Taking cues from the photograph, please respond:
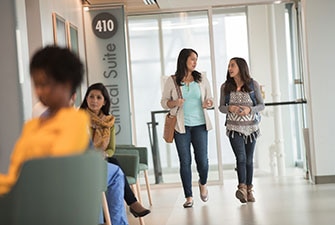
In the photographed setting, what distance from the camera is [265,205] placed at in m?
6.86

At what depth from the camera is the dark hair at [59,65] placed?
8.98ft

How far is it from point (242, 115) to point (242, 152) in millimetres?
389

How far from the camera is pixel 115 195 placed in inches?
213

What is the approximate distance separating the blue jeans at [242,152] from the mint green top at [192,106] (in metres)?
0.39

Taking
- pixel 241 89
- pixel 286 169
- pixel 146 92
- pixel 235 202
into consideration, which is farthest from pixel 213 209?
pixel 286 169

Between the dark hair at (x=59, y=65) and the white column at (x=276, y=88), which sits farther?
the white column at (x=276, y=88)

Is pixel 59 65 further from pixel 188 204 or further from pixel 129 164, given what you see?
pixel 188 204

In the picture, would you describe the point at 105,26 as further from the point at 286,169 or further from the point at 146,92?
the point at 286,169

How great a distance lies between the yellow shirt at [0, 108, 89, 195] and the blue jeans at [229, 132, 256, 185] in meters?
4.45

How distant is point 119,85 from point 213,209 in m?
2.59

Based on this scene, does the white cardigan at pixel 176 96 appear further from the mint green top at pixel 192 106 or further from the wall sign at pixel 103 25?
the wall sign at pixel 103 25

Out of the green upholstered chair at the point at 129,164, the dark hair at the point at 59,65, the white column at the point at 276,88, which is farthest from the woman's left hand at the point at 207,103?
the white column at the point at 276,88

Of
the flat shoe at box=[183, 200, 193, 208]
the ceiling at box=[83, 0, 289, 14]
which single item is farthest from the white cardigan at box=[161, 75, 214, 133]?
the ceiling at box=[83, 0, 289, 14]

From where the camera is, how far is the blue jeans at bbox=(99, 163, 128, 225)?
17.7 ft
